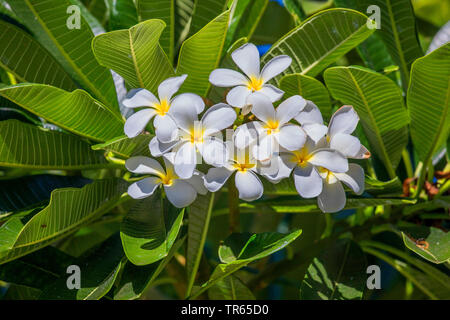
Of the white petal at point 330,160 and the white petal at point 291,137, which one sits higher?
the white petal at point 291,137

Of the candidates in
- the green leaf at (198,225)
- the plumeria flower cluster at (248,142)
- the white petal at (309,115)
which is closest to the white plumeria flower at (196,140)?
the plumeria flower cluster at (248,142)

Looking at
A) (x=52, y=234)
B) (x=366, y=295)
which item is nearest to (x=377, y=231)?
(x=366, y=295)

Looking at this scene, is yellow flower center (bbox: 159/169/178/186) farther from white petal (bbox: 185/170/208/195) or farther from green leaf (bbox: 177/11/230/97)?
green leaf (bbox: 177/11/230/97)

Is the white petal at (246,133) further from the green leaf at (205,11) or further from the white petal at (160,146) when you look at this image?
the green leaf at (205,11)

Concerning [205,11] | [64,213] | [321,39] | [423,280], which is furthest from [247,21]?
[423,280]

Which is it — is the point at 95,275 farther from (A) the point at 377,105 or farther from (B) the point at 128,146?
(A) the point at 377,105

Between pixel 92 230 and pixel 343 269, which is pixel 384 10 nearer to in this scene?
pixel 343 269
